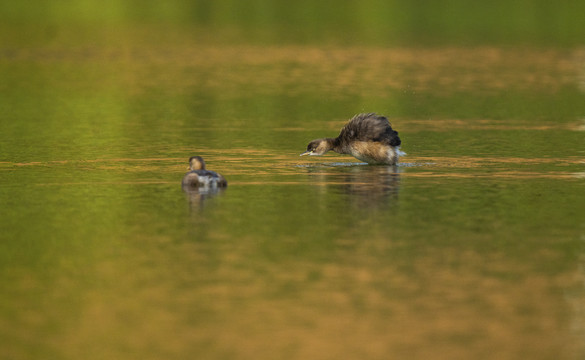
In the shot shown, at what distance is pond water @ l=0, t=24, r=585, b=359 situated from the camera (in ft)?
38.8

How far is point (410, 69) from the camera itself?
47.8 meters

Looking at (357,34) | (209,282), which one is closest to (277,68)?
(357,34)

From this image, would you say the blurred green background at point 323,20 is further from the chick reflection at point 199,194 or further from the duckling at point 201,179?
the chick reflection at point 199,194

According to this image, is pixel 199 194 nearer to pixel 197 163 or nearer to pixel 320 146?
pixel 197 163

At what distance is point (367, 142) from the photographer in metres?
23.0

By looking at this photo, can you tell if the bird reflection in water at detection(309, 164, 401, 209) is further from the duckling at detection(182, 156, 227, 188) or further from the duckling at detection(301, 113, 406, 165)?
the duckling at detection(182, 156, 227, 188)

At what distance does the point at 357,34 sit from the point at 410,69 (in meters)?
18.0

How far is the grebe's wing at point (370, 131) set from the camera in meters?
22.8

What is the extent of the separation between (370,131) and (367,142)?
0.61ft

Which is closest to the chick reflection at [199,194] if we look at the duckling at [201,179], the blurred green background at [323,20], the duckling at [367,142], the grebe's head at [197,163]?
the duckling at [201,179]

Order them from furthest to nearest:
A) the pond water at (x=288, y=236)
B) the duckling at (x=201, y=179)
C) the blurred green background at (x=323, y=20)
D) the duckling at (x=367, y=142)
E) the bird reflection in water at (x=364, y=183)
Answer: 1. the blurred green background at (x=323, y=20)
2. the duckling at (x=367, y=142)
3. the duckling at (x=201, y=179)
4. the bird reflection in water at (x=364, y=183)
5. the pond water at (x=288, y=236)

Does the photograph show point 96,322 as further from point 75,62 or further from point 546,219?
point 75,62

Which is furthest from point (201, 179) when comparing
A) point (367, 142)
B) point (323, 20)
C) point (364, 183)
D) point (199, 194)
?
point (323, 20)

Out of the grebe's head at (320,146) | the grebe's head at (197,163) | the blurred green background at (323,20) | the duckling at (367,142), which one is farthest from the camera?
the blurred green background at (323,20)
